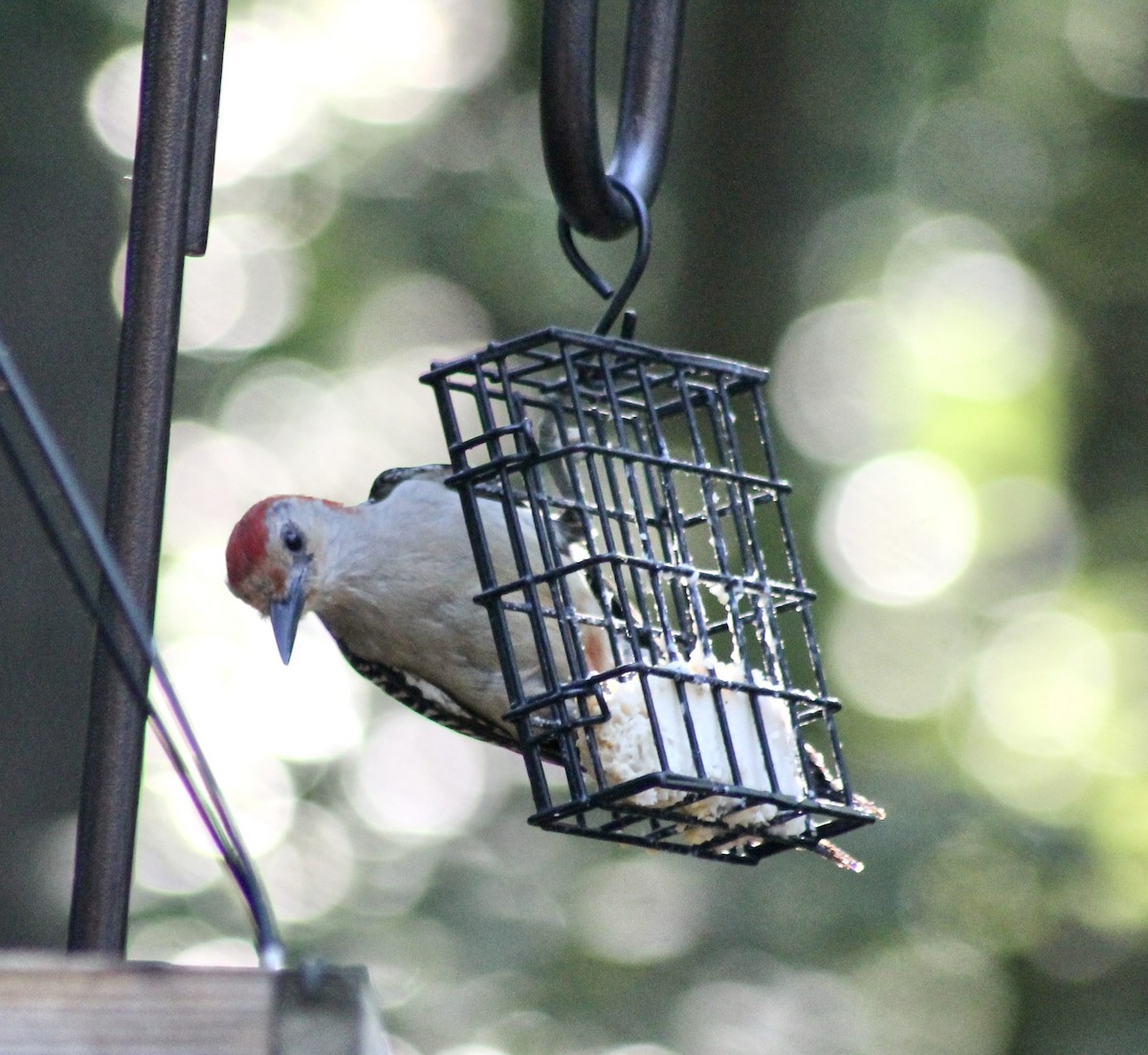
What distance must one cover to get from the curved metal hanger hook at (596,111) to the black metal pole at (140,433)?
0.69 m

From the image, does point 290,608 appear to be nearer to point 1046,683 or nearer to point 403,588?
point 403,588

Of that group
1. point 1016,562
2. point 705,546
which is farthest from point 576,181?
point 1016,562

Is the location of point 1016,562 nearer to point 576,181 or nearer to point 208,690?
point 208,690

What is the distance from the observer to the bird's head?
5.53 metres

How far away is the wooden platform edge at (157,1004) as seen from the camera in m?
2.05

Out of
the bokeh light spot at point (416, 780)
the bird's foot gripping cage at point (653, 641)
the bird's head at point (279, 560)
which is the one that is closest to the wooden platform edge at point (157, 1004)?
the bird's foot gripping cage at point (653, 641)

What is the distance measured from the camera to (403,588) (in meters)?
5.47

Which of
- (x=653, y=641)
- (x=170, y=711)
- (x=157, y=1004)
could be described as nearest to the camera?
(x=157, y=1004)

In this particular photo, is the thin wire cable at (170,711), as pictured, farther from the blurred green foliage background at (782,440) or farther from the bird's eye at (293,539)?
the blurred green foliage background at (782,440)

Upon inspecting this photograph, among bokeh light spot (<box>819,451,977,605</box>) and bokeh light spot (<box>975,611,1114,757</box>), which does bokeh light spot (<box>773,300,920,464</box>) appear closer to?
bokeh light spot (<box>819,451,977,605</box>)

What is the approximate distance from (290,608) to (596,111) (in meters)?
2.27

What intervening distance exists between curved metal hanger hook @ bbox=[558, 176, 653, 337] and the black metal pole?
76cm

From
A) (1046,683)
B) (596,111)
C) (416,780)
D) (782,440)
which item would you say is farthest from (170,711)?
(416,780)

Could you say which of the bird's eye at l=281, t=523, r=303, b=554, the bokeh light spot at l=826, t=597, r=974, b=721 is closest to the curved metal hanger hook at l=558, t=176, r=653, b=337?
the bird's eye at l=281, t=523, r=303, b=554
